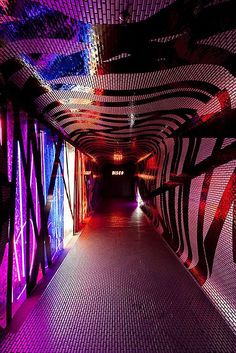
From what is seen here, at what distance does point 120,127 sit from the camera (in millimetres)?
4406

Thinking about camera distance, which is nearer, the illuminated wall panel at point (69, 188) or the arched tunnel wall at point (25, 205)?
the arched tunnel wall at point (25, 205)

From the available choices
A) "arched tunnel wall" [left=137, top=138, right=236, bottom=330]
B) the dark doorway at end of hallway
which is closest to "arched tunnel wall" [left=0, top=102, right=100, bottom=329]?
"arched tunnel wall" [left=137, top=138, right=236, bottom=330]

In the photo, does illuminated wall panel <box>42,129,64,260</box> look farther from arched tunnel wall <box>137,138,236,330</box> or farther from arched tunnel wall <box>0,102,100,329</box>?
arched tunnel wall <box>137,138,236,330</box>

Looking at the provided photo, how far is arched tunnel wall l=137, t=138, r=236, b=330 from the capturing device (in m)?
2.36

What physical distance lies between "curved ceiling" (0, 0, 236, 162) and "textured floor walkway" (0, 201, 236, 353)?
196 cm

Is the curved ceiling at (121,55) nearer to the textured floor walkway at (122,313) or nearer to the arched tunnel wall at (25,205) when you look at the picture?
the arched tunnel wall at (25,205)

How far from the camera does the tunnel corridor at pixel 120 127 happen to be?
1.42 meters

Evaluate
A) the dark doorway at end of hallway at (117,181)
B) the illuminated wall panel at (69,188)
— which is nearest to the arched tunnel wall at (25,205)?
the illuminated wall panel at (69,188)

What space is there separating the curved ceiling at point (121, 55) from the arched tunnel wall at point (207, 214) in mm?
524

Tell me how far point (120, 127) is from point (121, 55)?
2.67m

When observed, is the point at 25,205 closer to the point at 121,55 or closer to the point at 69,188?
the point at 121,55

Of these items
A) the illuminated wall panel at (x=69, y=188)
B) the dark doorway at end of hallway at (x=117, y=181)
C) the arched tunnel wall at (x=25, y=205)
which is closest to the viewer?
the arched tunnel wall at (x=25, y=205)

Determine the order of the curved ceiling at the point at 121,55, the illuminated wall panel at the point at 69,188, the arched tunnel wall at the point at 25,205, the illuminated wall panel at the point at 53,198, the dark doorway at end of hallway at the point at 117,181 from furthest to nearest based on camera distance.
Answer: the dark doorway at end of hallway at the point at 117,181 → the illuminated wall panel at the point at 69,188 → the illuminated wall panel at the point at 53,198 → the arched tunnel wall at the point at 25,205 → the curved ceiling at the point at 121,55

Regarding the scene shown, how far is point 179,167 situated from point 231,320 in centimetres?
254
